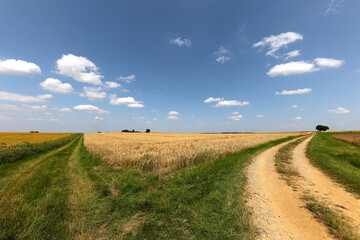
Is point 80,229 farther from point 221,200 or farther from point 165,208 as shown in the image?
point 221,200

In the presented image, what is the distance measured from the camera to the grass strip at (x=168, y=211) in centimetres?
329

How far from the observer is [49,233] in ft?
10.7

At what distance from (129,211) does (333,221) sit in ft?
19.1

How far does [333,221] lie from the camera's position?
3.43 meters

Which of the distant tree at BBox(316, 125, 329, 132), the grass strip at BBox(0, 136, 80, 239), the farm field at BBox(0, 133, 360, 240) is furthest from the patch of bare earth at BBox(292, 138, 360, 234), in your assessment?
the distant tree at BBox(316, 125, 329, 132)

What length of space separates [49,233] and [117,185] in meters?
2.91

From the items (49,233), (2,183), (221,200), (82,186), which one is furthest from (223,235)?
(2,183)

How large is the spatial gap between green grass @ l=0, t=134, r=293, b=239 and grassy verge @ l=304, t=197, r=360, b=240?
195 cm

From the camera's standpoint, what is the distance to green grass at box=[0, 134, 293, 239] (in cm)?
328

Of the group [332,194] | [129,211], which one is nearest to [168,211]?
[129,211]

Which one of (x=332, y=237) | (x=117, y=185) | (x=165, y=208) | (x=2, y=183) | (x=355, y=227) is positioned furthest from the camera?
(x=2, y=183)

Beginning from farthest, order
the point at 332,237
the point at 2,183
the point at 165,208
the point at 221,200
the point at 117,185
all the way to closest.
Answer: the point at 2,183 → the point at 117,185 → the point at 221,200 → the point at 165,208 → the point at 332,237

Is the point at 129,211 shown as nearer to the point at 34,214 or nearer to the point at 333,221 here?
the point at 34,214

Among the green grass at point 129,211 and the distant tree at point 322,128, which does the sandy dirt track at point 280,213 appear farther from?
the distant tree at point 322,128
